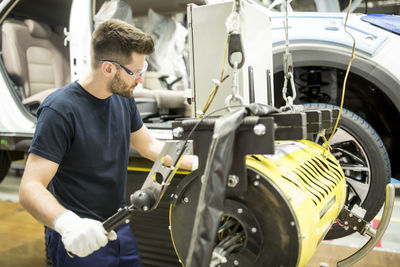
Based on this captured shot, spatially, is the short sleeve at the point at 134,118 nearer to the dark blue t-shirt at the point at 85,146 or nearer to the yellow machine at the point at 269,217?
the dark blue t-shirt at the point at 85,146

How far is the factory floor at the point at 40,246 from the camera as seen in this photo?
2561 mm

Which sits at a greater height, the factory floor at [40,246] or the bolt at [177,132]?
the bolt at [177,132]

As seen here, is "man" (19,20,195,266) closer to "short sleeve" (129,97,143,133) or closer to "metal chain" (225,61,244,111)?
"short sleeve" (129,97,143,133)

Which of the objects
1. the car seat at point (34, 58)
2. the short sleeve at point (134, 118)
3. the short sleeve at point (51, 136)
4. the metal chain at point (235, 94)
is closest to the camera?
the metal chain at point (235, 94)

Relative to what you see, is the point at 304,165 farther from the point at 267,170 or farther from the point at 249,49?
the point at 249,49

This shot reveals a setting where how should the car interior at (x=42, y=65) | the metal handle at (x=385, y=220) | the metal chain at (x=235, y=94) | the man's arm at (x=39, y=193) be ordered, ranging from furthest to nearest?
the car interior at (x=42, y=65), the metal handle at (x=385, y=220), the man's arm at (x=39, y=193), the metal chain at (x=235, y=94)

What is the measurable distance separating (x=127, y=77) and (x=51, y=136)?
16.4 inches

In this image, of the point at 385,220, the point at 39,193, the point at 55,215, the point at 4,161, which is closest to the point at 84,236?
the point at 55,215

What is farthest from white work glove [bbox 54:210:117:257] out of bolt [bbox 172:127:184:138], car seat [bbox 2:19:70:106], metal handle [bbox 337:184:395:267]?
car seat [bbox 2:19:70:106]

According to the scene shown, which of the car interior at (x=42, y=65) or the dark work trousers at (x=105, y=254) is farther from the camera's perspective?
the car interior at (x=42, y=65)

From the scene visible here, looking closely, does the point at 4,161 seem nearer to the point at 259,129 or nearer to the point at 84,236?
the point at 84,236

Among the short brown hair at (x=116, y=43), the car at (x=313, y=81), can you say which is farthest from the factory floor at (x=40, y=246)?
the short brown hair at (x=116, y=43)

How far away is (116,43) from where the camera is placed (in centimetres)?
155

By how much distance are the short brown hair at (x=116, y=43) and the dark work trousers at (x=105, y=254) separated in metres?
0.82
